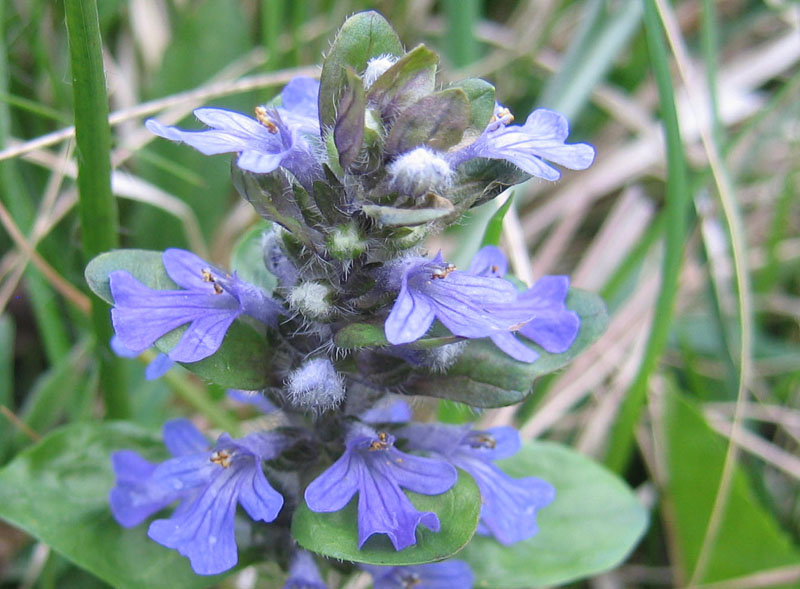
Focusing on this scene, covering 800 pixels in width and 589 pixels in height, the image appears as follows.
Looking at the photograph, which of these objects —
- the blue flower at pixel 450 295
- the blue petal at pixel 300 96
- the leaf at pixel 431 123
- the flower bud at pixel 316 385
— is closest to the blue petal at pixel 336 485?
the flower bud at pixel 316 385

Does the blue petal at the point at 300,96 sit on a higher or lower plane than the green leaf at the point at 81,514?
higher

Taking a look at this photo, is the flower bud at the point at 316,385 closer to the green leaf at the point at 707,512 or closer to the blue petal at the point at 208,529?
the blue petal at the point at 208,529

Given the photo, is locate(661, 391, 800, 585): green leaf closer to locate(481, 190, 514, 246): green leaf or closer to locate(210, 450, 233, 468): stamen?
locate(481, 190, 514, 246): green leaf

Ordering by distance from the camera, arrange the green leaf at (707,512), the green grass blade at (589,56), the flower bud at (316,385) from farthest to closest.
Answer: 1. the green grass blade at (589,56)
2. the green leaf at (707,512)
3. the flower bud at (316,385)

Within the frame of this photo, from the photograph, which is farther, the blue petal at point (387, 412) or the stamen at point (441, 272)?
the blue petal at point (387, 412)

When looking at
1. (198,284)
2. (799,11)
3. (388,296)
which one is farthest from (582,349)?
(799,11)

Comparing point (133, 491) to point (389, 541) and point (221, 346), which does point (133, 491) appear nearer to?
point (221, 346)

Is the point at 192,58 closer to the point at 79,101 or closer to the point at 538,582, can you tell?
the point at 79,101

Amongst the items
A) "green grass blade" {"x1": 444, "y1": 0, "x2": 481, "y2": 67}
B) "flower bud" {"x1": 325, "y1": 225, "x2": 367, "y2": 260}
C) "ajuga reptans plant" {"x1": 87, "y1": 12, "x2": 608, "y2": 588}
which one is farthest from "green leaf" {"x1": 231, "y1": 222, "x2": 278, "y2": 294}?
"green grass blade" {"x1": 444, "y1": 0, "x2": 481, "y2": 67}
